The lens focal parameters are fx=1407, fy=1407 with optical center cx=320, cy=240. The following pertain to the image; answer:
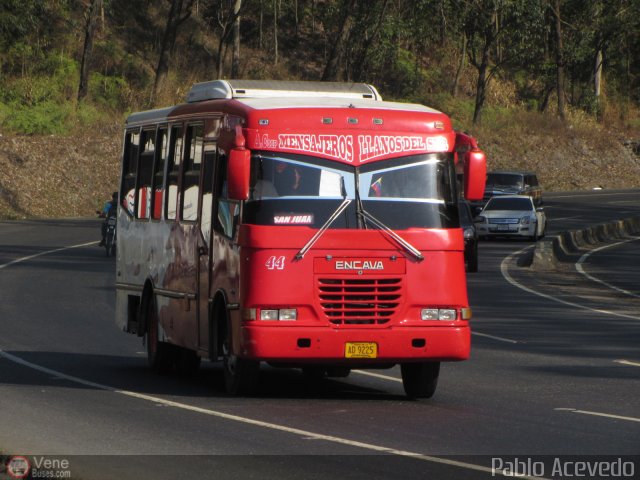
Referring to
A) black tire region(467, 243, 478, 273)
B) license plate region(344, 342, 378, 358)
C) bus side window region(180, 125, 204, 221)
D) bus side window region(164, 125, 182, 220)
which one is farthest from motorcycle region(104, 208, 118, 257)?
license plate region(344, 342, 378, 358)

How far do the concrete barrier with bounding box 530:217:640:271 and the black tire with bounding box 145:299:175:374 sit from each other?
20.7 meters

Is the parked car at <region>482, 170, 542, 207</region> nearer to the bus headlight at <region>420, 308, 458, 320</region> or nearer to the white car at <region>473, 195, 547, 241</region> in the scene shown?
the white car at <region>473, 195, 547, 241</region>

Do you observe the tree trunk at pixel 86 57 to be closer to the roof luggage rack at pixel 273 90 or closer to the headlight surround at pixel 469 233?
the headlight surround at pixel 469 233

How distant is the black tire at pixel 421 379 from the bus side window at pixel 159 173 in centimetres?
367

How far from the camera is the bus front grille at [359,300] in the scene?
41.4 ft

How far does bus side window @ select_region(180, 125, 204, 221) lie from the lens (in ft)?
46.6

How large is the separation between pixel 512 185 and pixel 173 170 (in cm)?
3804

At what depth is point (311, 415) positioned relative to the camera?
1202cm

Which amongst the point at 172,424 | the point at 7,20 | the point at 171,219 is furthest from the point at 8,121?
the point at 172,424

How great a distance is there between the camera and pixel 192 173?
14.4 meters

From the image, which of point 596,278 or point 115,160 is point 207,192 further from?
point 115,160

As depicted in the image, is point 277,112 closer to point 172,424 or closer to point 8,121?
point 172,424

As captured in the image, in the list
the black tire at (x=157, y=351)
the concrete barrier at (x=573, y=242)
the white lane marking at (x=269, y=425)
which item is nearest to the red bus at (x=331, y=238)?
the white lane marking at (x=269, y=425)

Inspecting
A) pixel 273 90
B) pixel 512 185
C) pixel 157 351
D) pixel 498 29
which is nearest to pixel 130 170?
pixel 157 351
